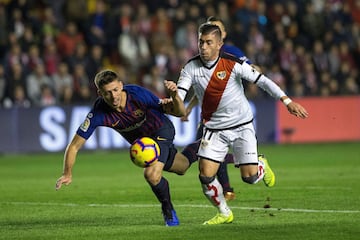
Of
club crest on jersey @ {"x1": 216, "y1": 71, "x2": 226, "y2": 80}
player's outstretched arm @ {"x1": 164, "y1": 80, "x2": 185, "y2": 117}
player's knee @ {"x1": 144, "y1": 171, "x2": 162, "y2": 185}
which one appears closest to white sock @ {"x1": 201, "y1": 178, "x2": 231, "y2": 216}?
player's knee @ {"x1": 144, "y1": 171, "x2": 162, "y2": 185}

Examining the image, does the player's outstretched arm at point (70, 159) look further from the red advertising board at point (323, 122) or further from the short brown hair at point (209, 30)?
the red advertising board at point (323, 122)

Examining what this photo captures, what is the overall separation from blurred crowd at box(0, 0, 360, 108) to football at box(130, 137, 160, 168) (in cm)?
1341

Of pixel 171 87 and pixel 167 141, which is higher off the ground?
pixel 171 87

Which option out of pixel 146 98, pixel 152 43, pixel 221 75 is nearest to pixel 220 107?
pixel 221 75

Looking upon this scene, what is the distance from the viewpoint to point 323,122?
85.7 ft

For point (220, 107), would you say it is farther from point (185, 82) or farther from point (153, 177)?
point (153, 177)

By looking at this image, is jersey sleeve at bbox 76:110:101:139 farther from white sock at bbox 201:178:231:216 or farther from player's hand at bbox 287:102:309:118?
player's hand at bbox 287:102:309:118

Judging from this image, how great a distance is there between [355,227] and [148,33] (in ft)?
55.1

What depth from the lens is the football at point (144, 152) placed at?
10312 mm

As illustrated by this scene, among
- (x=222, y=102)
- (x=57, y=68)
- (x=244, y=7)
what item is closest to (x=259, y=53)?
(x=244, y=7)

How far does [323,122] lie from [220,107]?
51.0ft

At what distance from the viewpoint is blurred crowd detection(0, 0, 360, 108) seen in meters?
24.1

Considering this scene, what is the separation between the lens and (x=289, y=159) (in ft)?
68.9

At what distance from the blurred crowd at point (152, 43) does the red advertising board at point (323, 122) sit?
23.0 inches
